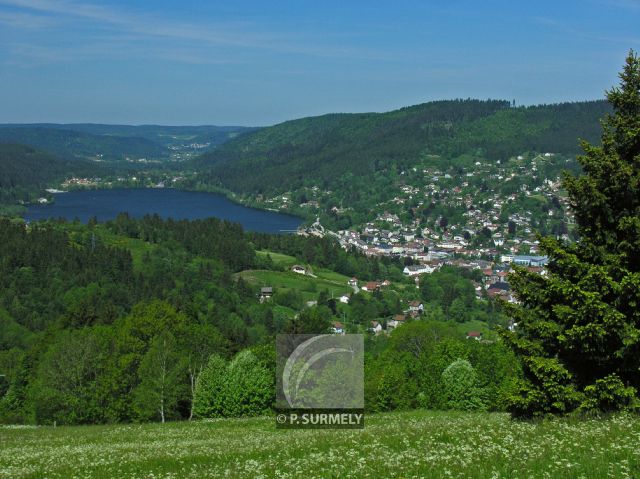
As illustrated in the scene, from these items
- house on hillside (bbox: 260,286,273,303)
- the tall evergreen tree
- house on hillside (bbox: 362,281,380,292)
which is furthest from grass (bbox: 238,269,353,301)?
the tall evergreen tree

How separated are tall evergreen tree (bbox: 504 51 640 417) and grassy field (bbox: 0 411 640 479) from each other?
1.41 metres

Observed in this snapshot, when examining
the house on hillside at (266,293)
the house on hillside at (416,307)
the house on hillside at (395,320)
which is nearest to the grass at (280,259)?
the house on hillside at (266,293)

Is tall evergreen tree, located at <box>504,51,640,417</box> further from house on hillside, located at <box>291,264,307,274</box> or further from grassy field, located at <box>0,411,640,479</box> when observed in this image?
house on hillside, located at <box>291,264,307,274</box>

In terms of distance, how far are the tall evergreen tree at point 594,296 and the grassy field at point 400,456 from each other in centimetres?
141

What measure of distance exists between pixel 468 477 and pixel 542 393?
6.28 metres

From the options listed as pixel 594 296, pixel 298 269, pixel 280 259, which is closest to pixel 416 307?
pixel 298 269

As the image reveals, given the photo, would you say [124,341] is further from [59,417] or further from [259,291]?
Result: [259,291]

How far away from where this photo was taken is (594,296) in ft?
46.3

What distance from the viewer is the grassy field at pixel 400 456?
32.2 feet

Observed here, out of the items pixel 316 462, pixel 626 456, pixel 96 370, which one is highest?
pixel 626 456

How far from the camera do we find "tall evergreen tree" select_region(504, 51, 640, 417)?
14336 millimetres

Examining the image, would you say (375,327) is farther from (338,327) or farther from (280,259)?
(280,259)

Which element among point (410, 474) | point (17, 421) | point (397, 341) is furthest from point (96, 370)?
point (410, 474)

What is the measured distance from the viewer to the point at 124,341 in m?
47.8
